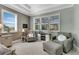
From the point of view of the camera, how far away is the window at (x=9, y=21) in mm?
1814

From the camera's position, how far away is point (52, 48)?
1.84 metres

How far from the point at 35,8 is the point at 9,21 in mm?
651

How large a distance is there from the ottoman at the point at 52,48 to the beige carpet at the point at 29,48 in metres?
0.09

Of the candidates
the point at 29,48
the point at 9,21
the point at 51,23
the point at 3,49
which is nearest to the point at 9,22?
the point at 9,21

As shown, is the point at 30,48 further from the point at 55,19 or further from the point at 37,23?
the point at 55,19

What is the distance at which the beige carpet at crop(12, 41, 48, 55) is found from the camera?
1.78 m

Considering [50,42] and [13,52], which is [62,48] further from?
[13,52]

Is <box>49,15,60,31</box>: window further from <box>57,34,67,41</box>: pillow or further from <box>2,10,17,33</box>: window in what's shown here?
<box>2,10,17,33</box>: window

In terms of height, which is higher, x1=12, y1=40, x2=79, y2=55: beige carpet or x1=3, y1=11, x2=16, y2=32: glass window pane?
x1=3, y1=11, x2=16, y2=32: glass window pane

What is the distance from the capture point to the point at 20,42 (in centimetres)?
190

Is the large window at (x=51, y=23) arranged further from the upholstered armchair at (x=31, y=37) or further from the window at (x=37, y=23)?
the upholstered armchair at (x=31, y=37)

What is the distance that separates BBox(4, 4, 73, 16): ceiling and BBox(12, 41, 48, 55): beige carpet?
27.4 inches

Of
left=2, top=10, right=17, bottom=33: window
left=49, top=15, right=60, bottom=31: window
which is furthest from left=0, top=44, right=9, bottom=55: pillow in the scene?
left=49, top=15, right=60, bottom=31: window
